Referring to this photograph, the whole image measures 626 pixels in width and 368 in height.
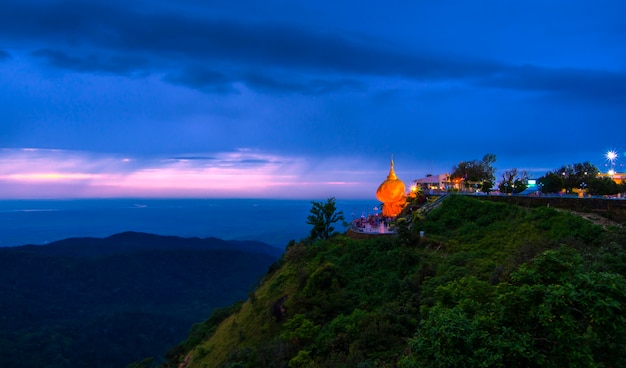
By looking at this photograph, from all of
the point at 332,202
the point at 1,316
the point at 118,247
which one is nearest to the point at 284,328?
the point at 332,202

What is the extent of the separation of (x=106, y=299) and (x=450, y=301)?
117 m

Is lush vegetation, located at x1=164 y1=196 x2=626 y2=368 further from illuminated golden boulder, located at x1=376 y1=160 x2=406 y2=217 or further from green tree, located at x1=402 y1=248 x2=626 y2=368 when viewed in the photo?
illuminated golden boulder, located at x1=376 y1=160 x2=406 y2=217

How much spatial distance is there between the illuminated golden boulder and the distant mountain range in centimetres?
2799

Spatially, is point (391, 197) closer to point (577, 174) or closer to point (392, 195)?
point (392, 195)

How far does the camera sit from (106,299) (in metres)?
108

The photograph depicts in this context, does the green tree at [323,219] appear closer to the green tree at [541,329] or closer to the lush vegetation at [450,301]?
the lush vegetation at [450,301]

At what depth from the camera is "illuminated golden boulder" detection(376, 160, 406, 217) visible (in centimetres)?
3766

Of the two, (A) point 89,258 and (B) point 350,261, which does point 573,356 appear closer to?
(B) point 350,261

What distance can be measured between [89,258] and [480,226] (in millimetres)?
131034

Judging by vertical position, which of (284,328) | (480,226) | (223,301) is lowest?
(223,301)

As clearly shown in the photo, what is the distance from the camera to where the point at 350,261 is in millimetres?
23312

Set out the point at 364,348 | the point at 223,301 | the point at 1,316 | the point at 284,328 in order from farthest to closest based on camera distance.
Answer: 1. the point at 223,301
2. the point at 1,316
3. the point at 284,328
4. the point at 364,348

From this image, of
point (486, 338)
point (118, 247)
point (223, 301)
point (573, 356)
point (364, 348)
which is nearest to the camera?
point (573, 356)

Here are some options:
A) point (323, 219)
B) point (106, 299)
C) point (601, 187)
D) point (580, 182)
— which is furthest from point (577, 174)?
point (106, 299)
